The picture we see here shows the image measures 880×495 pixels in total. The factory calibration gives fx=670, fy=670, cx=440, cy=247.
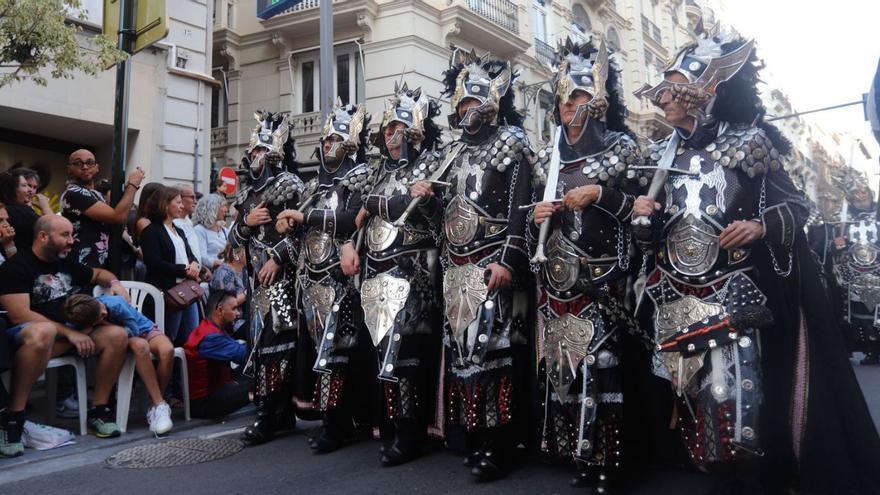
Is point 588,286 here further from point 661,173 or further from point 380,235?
point 380,235

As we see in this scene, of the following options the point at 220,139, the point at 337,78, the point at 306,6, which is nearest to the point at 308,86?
the point at 337,78

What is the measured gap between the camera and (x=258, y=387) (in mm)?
4785

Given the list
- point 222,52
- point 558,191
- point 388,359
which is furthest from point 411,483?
point 222,52

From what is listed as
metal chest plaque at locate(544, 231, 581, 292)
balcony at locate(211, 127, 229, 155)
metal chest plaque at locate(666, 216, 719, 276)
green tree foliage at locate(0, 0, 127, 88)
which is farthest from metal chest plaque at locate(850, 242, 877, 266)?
balcony at locate(211, 127, 229, 155)

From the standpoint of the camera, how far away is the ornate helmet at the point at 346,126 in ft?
15.9

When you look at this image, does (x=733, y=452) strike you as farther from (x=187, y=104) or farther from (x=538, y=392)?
(x=187, y=104)

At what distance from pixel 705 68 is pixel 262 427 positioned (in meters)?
3.67

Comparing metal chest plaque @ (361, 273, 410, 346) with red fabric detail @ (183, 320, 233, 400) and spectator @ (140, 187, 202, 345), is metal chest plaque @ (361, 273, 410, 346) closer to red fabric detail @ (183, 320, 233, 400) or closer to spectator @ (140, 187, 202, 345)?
red fabric detail @ (183, 320, 233, 400)

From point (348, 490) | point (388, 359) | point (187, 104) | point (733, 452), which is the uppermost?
point (187, 104)

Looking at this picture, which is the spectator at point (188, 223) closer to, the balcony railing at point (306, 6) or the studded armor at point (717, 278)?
the studded armor at point (717, 278)

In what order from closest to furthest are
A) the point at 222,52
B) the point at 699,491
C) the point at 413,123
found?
the point at 699,491 → the point at 413,123 → the point at 222,52

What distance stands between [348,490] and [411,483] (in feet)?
1.14

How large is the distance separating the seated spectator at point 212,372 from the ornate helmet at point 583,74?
3.62 meters

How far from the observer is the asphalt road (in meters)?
3.55
